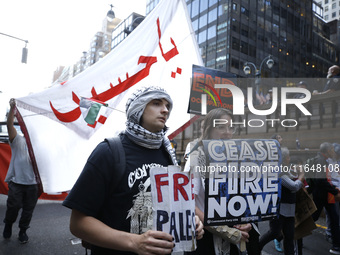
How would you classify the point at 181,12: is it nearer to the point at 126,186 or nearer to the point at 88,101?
the point at 88,101

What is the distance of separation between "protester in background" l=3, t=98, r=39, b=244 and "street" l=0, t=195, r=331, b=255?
23cm

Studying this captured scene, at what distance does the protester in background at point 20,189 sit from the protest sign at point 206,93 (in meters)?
3.05

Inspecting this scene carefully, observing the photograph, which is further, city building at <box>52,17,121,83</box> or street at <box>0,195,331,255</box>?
city building at <box>52,17,121,83</box>

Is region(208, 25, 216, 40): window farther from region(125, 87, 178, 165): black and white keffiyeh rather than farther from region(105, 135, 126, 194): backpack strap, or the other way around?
region(105, 135, 126, 194): backpack strap

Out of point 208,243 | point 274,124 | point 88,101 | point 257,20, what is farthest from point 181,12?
point 257,20

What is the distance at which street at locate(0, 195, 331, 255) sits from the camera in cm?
398

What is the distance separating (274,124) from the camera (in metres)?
12.2

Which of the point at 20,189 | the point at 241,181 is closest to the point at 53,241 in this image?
the point at 20,189

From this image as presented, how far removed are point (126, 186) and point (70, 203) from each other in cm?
31

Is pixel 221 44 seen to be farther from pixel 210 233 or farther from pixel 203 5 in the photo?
pixel 210 233

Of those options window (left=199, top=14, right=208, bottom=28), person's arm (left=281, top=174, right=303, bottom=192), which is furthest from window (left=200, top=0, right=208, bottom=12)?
person's arm (left=281, top=174, right=303, bottom=192)

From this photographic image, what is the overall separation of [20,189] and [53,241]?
1075 mm

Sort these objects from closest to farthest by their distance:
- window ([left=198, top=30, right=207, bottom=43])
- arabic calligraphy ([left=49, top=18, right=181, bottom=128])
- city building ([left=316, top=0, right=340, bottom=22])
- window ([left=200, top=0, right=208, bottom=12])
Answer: arabic calligraphy ([left=49, top=18, right=181, bottom=128])
window ([left=200, top=0, right=208, bottom=12])
window ([left=198, top=30, right=207, bottom=43])
city building ([left=316, top=0, right=340, bottom=22])

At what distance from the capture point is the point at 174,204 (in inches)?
48.8
